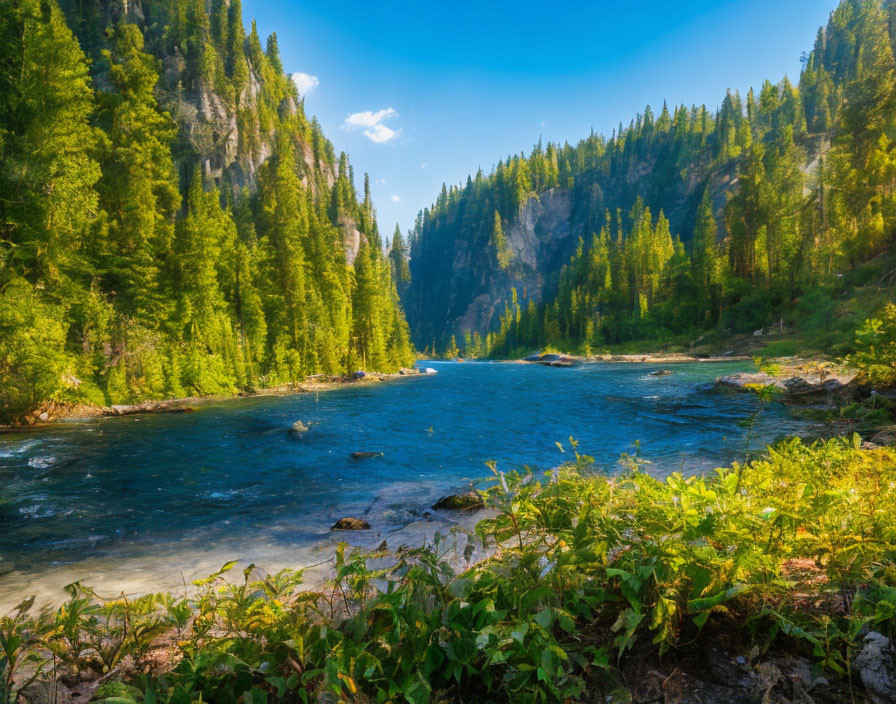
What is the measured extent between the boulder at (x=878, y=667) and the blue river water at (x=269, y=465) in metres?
5.99

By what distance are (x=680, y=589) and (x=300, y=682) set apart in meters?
1.98

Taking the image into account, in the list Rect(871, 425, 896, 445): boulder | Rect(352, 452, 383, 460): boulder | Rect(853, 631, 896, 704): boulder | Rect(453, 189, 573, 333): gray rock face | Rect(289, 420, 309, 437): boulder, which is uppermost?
Rect(453, 189, 573, 333): gray rock face

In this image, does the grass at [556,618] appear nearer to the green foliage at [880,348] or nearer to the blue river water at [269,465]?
the blue river water at [269,465]

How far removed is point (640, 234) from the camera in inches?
3627

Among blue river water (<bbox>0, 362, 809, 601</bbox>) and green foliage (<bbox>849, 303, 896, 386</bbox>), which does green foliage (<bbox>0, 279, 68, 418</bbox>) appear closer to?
blue river water (<bbox>0, 362, 809, 601</bbox>)

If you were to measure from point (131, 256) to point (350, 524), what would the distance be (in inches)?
1168

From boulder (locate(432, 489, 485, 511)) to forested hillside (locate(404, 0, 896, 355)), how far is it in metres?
11.6

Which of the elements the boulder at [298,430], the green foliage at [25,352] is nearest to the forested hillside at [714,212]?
the boulder at [298,430]

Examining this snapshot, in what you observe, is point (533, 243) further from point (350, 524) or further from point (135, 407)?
point (350, 524)

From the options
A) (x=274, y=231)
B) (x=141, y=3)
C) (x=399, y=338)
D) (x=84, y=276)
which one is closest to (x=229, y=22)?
(x=141, y=3)

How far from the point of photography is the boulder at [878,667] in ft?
5.85

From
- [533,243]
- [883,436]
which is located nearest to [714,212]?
[533,243]

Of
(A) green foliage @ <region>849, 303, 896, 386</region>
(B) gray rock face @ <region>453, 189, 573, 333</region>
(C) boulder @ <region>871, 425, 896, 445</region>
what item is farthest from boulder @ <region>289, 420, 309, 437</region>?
(B) gray rock face @ <region>453, 189, 573, 333</region>

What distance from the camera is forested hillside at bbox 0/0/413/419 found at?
20391mm
